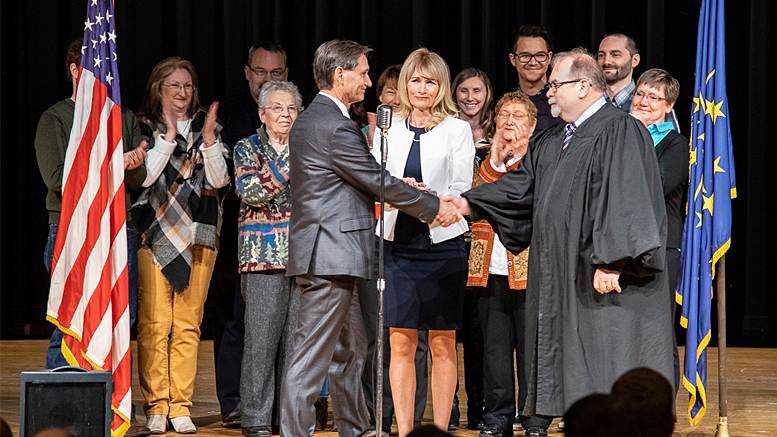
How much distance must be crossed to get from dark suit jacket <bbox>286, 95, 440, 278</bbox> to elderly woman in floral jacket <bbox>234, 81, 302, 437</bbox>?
0.59 meters

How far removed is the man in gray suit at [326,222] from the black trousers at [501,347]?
2.75ft

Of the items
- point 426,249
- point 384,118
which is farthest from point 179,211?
point 384,118

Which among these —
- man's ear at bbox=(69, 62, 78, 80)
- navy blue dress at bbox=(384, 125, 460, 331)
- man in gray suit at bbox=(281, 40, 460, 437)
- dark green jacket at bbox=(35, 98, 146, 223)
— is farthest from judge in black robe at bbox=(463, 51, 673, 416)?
man's ear at bbox=(69, 62, 78, 80)

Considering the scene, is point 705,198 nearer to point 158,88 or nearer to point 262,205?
point 262,205

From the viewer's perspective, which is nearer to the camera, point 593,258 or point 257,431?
point 593,258

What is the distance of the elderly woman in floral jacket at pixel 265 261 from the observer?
198 inches

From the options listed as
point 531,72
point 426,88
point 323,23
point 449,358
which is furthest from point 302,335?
point 323,23

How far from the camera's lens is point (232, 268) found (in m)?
5.70

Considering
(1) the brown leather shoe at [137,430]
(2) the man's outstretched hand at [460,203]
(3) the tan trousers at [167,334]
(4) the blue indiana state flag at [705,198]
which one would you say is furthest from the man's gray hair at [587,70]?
(1) the brown leather shoe at [137,430]

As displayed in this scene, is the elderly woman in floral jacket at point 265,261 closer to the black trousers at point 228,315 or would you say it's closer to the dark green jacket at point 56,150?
the black trousers at point 228,315

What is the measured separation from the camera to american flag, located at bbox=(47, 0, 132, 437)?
15.2ft

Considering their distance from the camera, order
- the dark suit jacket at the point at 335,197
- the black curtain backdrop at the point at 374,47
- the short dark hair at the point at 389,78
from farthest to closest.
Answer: the black curtain backdrop at the point at 374,47
the short dark hair at the point at 389,78
the dark suit jacket at the point at 335,197

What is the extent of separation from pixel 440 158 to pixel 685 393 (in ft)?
8.63

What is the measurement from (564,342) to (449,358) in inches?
38.8
